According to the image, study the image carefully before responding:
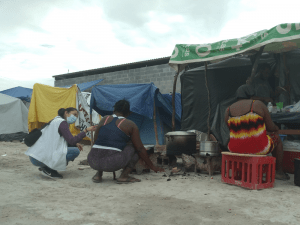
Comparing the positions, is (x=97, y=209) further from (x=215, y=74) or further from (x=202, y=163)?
(x=215, y=74)

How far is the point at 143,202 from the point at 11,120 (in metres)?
10.3

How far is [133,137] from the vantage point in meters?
3.78

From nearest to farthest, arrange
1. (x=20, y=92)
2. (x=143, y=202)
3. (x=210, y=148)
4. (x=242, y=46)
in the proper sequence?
1. (x=143, y=202)
2. (x=210, y=148)
3. (x=242, y=46)
4. (x=20, y=92)

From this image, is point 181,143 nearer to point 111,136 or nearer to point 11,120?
point 111,136

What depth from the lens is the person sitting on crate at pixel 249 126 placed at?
136 inches

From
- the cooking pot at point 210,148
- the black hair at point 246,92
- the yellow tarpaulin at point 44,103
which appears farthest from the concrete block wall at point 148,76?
the black hair at point 246,92

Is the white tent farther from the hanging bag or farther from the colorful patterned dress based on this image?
the colorful patterned dress

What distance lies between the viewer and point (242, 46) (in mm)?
4594

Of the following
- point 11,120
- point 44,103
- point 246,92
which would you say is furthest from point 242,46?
point 11,120

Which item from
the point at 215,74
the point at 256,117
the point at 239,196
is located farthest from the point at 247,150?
the point at 215,74

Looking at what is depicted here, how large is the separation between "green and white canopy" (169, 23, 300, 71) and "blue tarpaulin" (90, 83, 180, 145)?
119 centimetres

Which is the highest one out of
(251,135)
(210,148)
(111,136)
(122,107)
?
(122,107)

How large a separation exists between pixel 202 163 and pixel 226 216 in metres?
2.13

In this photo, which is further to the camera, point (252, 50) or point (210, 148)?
point (252, 50)
